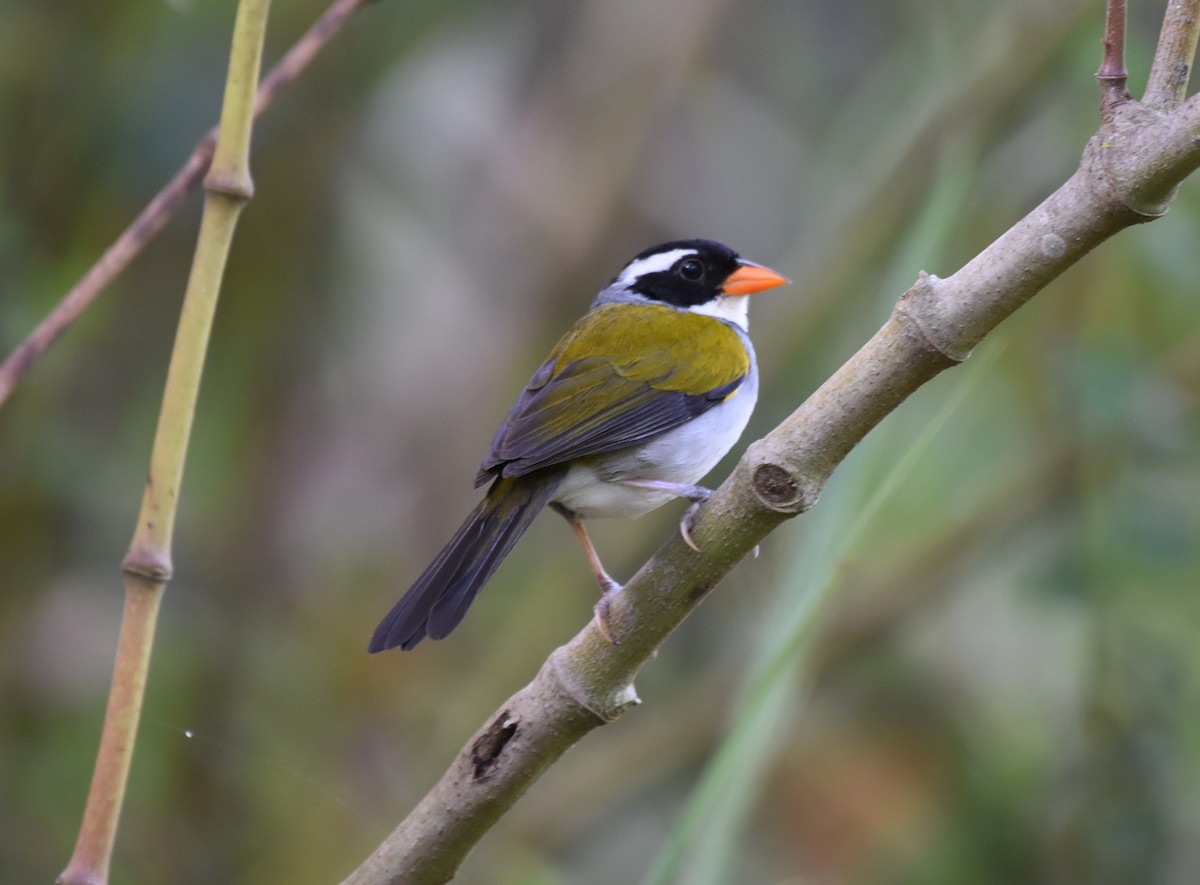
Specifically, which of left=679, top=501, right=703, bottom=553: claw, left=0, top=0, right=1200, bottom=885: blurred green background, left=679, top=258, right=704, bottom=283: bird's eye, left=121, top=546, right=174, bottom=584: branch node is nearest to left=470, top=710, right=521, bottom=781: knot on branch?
left=679, top=501, right=703, bottom=553: claw

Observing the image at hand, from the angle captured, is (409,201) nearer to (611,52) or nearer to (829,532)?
(611,52)

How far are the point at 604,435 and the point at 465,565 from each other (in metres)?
0.45

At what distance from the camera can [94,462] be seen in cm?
393

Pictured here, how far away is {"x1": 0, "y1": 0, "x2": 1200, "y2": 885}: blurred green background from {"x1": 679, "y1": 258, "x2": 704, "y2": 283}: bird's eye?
1.96 ft

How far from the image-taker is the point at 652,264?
11.7ft

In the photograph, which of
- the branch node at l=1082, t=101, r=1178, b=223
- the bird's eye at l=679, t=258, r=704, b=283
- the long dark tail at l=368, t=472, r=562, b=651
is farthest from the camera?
the bird's eye at l=679, t=258, r=704, b=283

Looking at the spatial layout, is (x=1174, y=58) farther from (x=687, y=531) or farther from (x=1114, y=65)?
(x=687, y=531)

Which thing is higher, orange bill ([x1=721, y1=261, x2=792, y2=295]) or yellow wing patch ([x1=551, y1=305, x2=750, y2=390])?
orange bill ([x1=721, y1=261, x2=792, y2=295])

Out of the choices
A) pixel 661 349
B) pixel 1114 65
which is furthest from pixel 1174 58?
pixel 661 349

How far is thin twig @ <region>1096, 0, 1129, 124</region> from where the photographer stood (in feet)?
4.51

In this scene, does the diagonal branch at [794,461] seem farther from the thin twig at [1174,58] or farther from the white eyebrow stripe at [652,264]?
the white eyebrow stripe at [652,264]

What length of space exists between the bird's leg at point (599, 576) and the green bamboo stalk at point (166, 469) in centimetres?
50

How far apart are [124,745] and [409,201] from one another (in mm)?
3505

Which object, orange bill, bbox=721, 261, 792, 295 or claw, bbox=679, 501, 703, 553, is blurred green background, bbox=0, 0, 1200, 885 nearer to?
orange bill, bbox=721, 261, 792, 295
